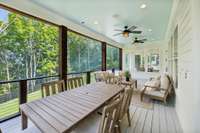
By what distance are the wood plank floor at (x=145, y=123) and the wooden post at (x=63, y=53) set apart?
1853 millimetres

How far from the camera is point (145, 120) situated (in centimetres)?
304

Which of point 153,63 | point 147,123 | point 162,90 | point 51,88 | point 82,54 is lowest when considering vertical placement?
point 147,123

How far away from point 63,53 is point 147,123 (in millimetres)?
3337

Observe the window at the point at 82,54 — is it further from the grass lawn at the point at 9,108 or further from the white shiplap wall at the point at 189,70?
the white shiplap wall at the point at 189,70

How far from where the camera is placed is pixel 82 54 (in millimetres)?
7406

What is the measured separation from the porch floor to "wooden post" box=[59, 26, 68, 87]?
1.85m

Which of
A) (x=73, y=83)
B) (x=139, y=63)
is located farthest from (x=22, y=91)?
(x=139, y=63)

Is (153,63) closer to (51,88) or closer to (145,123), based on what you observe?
(145,123)

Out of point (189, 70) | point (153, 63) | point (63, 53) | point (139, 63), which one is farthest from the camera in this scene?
point (139, 63)

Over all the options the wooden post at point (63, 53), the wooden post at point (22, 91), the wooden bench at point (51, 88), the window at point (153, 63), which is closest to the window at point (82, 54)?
the wooden post at point (63, 53)

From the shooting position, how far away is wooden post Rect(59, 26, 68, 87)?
14.6 feet

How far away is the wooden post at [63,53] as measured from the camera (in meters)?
4.45

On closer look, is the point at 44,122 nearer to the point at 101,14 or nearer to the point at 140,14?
the point at 101,14

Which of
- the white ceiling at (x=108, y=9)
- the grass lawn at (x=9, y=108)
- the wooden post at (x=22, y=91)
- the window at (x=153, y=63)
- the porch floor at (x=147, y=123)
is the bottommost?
the porch floor at (x=147, y=123)
